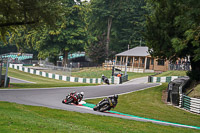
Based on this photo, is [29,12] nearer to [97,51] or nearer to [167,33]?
[167,33]

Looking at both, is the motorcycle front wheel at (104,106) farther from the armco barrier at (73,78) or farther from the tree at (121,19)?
the tree at (121,19)

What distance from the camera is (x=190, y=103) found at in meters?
19.0

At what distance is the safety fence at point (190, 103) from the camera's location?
60.5 feet

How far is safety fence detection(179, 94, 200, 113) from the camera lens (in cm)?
1844

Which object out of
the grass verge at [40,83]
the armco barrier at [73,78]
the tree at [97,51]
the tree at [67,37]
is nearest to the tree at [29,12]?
the grass verge at [40,83]

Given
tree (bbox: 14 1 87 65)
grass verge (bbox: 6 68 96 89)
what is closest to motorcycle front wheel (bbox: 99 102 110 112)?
grass verge (bbox: 6 68 96 89)

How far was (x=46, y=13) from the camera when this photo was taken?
72.9ft

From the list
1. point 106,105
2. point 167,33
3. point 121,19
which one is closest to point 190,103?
point 106,105

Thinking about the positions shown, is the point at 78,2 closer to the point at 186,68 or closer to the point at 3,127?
the point at 186,68

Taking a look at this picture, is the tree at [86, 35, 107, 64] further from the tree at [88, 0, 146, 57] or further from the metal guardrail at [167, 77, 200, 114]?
the metal guardrail at [167, 77, 200, 114]

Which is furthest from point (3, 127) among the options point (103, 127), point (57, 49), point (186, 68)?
point (57, 49)

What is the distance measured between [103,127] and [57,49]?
50.0 metres

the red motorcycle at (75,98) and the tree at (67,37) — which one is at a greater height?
the tree at (67,37)

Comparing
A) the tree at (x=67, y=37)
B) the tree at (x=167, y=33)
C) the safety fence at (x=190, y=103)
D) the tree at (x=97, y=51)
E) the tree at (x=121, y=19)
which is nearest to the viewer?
the safety fence at (x=190, y=103)
